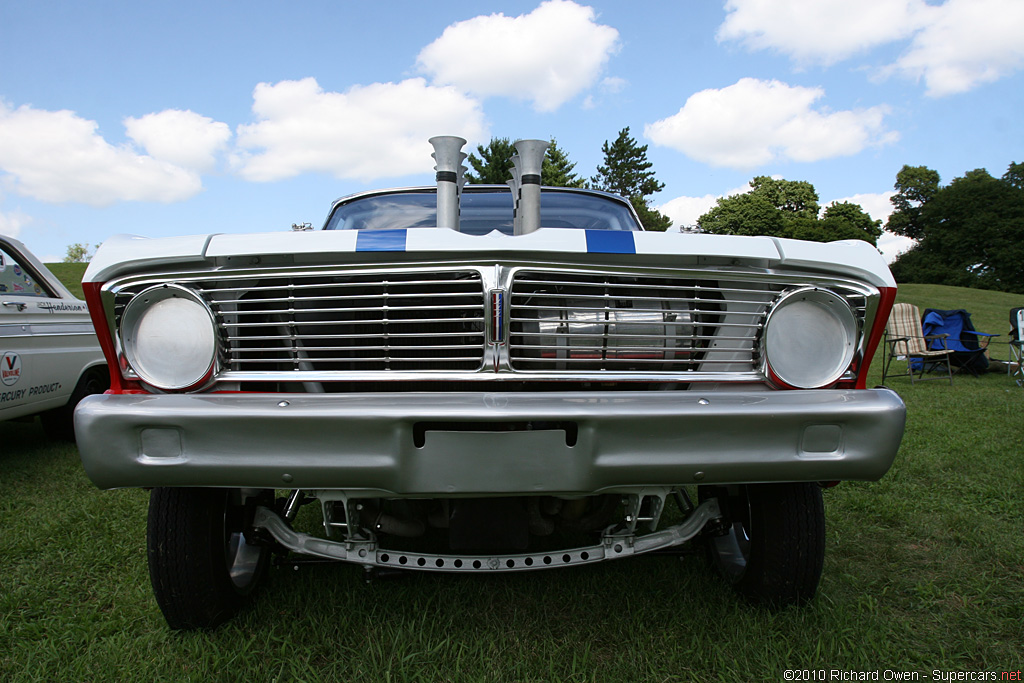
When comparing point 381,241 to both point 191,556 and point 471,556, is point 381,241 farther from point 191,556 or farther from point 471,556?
point 191,556

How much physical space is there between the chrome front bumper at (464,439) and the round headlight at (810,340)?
114 millimetres

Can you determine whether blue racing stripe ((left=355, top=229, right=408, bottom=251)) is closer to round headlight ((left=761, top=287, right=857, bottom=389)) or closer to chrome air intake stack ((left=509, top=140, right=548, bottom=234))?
chrome air intake stack ((left=509, top=140, right=548, bottom=234))

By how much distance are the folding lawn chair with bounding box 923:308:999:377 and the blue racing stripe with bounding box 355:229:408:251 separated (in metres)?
9.29

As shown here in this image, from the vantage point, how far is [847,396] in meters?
1.59

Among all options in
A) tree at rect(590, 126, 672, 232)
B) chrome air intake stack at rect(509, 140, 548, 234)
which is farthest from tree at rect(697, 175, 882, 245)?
A: chrome air intake stack at rect(509, 140, 548, 234)

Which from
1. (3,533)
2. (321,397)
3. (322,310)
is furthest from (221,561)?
(3,533)

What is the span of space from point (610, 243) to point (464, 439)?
0.63m

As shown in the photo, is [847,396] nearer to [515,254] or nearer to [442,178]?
[515,254]

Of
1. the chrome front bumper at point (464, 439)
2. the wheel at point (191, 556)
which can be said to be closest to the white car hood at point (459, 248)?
the chrome front bumper at point (464, 439)

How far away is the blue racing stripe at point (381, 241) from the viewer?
5.12 ft

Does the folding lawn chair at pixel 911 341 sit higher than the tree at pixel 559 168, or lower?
lower

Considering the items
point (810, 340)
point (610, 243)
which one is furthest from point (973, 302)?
point (610, 243)

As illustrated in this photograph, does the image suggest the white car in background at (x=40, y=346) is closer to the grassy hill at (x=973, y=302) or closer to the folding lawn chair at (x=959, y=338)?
the folding lawn chair at (x=959, y=338)

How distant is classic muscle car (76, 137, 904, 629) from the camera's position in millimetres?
1492
